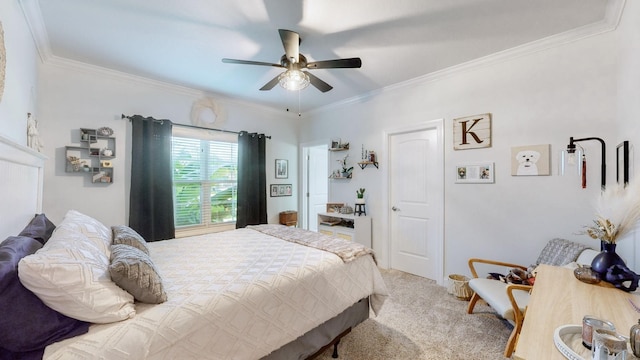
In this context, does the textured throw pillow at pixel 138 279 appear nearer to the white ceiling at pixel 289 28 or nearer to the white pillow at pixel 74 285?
the white pillow at pixel 74 285

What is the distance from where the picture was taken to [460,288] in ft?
9.01

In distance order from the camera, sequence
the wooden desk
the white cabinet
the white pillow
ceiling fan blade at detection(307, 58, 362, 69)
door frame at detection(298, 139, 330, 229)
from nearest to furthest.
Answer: the wooden desk, the white pillow, ceiling fan blade at detection(307, 58, 362, 69), the white cabinet, door frame at detection(298, 139, 330, 229)

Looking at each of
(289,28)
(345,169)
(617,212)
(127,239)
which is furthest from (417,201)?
(127,239)

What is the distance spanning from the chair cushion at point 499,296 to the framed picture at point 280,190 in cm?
329

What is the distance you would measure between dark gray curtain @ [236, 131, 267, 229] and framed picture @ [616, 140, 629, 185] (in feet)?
13.3

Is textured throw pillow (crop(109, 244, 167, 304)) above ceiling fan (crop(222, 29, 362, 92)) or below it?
below

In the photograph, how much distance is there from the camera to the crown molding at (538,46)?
204cm

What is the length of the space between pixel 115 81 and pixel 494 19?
13.3ft

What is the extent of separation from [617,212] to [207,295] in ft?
6.57

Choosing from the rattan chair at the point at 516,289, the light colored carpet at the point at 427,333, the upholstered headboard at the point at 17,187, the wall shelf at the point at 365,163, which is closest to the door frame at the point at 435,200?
the wall shelf at the point at 365,163

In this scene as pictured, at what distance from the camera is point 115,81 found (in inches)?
125

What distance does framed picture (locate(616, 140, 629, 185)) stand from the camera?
6.03ft

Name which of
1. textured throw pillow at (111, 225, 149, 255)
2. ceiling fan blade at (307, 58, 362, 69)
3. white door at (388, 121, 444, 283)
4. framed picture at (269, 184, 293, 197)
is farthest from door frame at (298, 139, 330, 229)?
textured throw pillow at (111, 225, 149, 255)

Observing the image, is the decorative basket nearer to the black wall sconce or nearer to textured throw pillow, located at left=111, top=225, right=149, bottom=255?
the black wall sconce
